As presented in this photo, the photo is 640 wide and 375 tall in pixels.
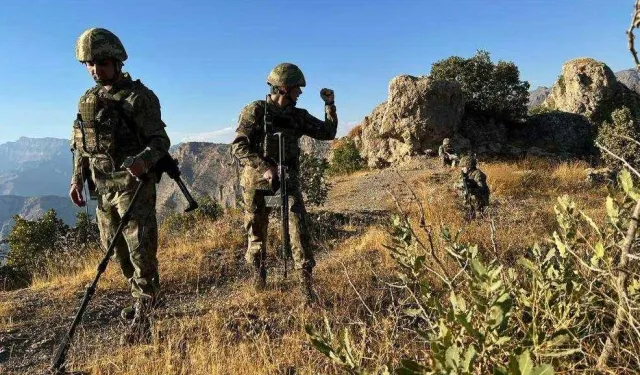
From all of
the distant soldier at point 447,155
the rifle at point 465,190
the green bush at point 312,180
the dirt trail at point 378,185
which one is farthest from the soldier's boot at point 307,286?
the distant soldier at point 447,155

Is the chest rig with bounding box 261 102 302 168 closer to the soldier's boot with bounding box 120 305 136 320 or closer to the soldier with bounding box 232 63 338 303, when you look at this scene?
the soldier with bounding box 232 63 338 303

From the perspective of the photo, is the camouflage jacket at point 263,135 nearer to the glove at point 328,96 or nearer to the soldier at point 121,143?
the glove at point 328,96

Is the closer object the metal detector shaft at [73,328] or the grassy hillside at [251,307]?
the grassy hillside at [251,307]

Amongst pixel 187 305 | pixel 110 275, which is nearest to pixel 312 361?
pixel 187 305

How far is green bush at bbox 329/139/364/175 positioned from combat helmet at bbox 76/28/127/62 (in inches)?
661

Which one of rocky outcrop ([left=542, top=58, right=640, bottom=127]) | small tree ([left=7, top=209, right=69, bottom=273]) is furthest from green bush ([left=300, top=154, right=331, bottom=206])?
rocky outcrop ([left=542, top=58, right=640, bottom=127])

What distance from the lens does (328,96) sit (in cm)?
481

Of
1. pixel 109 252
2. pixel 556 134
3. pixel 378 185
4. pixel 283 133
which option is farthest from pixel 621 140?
pixel 109 252

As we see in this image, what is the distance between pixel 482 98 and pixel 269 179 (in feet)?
Answer: 54.9

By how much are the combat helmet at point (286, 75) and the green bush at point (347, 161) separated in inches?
619

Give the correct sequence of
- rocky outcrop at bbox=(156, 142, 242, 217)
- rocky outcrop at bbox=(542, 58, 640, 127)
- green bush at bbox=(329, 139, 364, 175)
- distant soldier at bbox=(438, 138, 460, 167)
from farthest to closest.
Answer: rocky outcrop at bbox=(156, 142, 242, 217) < rocky outcrop at bbox=(542, 58, 640, 127) < green bush at bbox=(329, 139, 364, 175) < distant soldier at bbox=(438, 138, 460, 167)

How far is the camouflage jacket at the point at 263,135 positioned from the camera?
4.38m

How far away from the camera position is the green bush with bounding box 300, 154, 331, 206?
33.3 feet

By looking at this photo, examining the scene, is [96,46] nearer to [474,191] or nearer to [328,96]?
[328,96]
